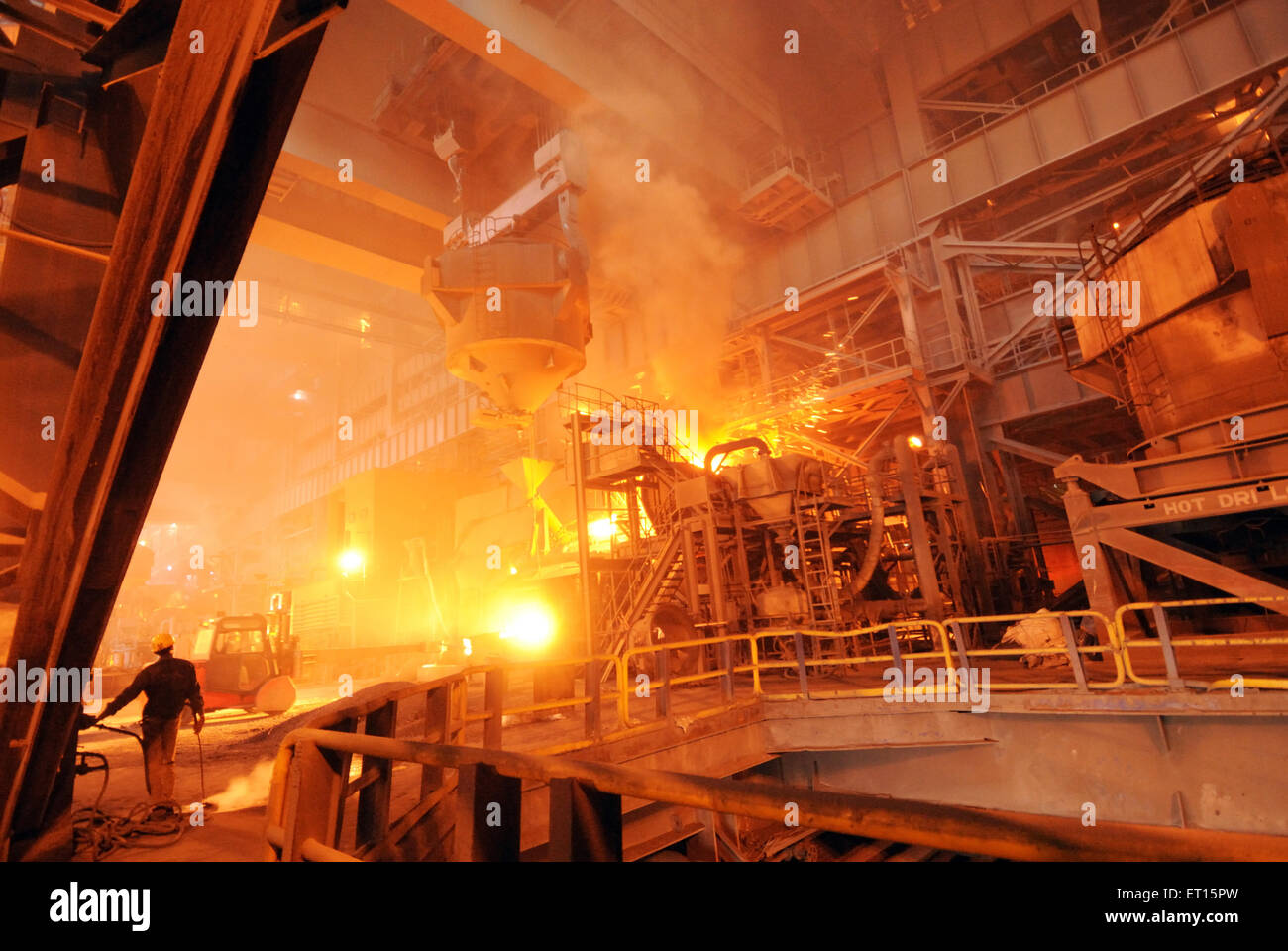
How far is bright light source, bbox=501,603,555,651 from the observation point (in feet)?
50.7

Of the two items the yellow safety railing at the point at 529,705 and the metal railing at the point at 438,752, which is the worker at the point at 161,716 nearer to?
the metal railing at the point at 438,752

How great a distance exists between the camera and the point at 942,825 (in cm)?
121

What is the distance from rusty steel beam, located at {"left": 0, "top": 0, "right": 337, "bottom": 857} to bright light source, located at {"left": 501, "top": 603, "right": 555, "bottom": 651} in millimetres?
11998

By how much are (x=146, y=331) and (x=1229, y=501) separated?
1120 cm

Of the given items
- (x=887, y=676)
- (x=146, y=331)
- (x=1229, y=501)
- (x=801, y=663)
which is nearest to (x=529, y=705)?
(x=801, y=663)

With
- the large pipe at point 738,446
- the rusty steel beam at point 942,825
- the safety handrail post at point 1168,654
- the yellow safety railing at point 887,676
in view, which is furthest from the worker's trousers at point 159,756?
the large pipe at point 738,446

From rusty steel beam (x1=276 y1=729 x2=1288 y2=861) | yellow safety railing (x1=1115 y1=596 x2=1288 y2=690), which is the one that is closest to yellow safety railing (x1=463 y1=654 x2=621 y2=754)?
rusty steel beam (x1=276 y1=729 x2=1288 y2=861)

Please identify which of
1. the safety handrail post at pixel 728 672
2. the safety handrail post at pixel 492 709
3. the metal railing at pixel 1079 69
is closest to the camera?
the safety handrail post at pixel 492 709

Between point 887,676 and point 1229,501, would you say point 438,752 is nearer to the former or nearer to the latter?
point 887,676

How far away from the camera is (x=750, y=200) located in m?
20.5

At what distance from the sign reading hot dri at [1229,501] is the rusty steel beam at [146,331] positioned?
1071 cm

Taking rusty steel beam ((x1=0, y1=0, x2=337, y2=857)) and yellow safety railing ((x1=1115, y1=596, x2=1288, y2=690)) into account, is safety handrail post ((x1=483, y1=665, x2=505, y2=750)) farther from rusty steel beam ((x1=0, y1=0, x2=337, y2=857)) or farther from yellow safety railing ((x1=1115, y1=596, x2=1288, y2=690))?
yellow safety railing ((x1=1115, y1=596, x2=1288, y2=690))

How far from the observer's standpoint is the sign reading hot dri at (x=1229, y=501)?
7764mm
